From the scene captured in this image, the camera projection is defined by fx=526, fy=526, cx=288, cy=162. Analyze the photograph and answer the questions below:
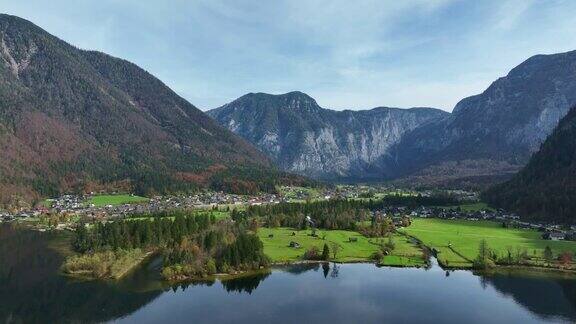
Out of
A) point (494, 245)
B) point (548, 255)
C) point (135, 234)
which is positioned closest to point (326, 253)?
point (494, 245)

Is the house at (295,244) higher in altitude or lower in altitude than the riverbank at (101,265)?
higher

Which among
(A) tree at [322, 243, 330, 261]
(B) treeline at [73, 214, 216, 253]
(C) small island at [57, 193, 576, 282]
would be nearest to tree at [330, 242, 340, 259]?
(C) small island at [57, 193, 576, 282]

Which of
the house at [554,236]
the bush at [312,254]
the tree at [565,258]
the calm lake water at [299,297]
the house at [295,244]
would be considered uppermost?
the house at [554,236]

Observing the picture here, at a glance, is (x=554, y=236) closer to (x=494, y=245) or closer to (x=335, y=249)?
(x=494, y=245)

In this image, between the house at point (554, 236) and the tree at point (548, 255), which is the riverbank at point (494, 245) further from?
the house at point (554, 236)

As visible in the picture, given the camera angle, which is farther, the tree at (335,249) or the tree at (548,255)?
the tree at (335,249)

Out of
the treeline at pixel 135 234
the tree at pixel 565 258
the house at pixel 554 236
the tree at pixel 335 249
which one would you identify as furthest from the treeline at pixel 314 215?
the tree at pixel 565 258

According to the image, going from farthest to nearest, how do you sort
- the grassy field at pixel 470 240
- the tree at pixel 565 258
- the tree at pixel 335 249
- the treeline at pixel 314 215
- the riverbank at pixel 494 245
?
1. the treeline at pixel 314 215
2. the tree at pixel 335 249
3. the grassy field at pixel 470 240
4. the riverbank at pixel 494 245
5. the tree at pixel 565 258
